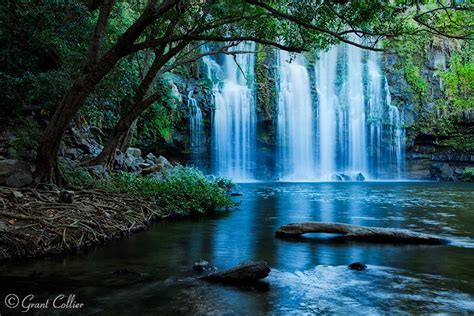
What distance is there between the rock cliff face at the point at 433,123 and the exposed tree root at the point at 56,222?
115 feet

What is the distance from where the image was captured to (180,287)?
5.27 meters

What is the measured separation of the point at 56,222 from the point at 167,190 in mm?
5246

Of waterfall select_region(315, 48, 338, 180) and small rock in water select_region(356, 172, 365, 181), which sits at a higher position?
waterfall select_region(315, 48, 338, 180)

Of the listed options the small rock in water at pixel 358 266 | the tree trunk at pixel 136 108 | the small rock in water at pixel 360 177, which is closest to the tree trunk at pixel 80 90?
the tree trunk at pixel 136 108

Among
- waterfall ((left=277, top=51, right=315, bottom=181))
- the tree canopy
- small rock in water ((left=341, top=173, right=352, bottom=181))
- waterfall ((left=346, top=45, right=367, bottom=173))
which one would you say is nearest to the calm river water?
the tree canopy

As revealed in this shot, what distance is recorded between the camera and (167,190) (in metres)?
12.5

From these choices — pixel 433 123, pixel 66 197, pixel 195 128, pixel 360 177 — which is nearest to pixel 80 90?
pixel 66 197

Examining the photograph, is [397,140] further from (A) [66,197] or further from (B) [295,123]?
(A) [66,197]

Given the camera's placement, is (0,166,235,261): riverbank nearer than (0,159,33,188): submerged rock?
Yes

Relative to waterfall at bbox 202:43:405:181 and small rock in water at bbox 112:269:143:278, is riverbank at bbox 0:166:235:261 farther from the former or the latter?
waterfall at bbox 202:43:405:181

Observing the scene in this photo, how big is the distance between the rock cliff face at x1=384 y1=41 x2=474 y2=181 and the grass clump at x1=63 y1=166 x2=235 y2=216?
101 ft

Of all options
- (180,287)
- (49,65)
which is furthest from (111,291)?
(49,65)

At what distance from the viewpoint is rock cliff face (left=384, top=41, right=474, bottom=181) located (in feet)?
127

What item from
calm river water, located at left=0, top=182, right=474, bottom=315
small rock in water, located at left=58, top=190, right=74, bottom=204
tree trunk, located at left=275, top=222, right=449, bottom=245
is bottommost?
calm river water, located at left=0, top=182, right=474, bottom=315
